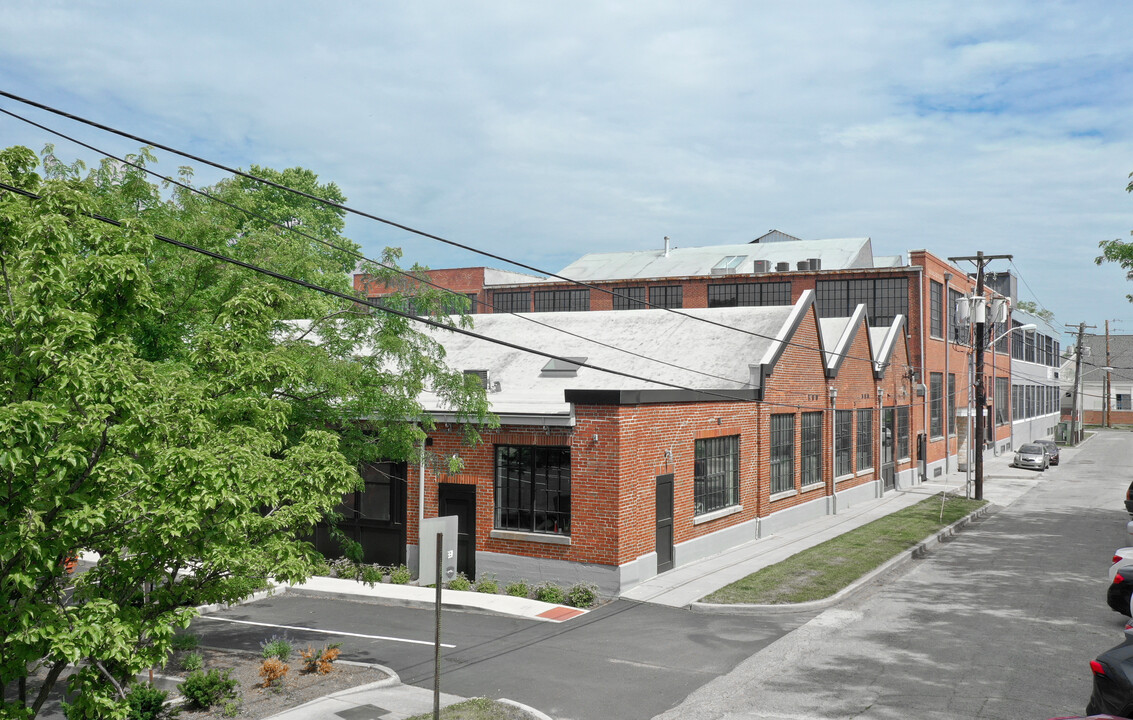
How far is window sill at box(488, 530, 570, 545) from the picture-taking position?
20.5 meters

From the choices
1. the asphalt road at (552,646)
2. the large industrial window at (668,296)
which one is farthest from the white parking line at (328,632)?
the large industrial window at (668,296)

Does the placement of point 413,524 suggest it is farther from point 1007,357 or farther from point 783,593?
point 1007,357

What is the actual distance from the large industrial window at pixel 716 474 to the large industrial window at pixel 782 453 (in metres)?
2.82

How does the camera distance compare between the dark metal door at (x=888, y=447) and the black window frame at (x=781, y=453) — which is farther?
the dark metal door at (x=888, y=447)

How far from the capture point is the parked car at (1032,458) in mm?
54406

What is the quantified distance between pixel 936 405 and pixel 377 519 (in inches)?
1462

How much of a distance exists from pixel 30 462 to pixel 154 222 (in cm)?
986

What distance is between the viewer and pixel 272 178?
4053 centimetres

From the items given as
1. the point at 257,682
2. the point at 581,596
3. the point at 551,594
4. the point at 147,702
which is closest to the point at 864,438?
the point at 581,596

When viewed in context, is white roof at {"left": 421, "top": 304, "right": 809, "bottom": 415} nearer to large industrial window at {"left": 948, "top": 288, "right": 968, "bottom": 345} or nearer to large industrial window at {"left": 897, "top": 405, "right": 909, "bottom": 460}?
large industrial window at {"left": 897, "top": 405, "right": 909, "bottom": 460}

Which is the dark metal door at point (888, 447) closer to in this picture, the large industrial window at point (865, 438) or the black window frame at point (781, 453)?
the large industrial window at point (865, 438)

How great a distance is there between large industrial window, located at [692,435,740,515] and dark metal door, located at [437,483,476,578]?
5.85 metres

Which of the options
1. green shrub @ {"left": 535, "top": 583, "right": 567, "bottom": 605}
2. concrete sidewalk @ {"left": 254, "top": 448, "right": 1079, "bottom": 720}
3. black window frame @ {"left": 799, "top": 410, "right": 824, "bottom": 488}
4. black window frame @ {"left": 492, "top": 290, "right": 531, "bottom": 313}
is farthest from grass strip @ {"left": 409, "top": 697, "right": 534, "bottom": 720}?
black window frame @ {"left": 492, "top": 290, "right": 531, "bottom": 313}

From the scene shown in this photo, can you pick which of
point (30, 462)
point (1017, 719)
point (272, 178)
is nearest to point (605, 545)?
point (1017, 719)
